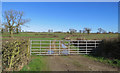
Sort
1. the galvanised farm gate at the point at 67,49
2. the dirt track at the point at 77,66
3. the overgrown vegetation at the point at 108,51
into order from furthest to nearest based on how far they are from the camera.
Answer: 1. the galvanised farm gate at the point at 67,49
2. the overgrown vegetation at the point at 108,51
3. the dirt track at the point at 77,66

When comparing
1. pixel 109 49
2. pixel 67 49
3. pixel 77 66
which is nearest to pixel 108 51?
pixel 109 49

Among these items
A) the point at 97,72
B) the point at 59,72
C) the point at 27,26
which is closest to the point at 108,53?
the point at 97,72

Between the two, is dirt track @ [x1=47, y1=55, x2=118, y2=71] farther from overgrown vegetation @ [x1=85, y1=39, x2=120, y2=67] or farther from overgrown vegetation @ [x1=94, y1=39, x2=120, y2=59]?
overgrown vegetation @ [x1=94, y1=39, x2=120, y2=59]

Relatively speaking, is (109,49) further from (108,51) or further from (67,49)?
(67,49)

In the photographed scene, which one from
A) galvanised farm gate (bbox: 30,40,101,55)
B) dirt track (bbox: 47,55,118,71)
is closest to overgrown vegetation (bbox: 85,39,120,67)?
galvanised farm gate (bbox: 30,40,101,55)

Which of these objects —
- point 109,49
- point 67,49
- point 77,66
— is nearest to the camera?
point 77,66

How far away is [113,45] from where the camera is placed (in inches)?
223

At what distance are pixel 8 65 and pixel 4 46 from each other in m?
0.64

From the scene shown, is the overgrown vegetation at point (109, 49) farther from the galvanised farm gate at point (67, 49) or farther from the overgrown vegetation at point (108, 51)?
the galvanised farm gate at point (67, 49)

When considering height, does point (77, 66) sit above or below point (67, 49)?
below

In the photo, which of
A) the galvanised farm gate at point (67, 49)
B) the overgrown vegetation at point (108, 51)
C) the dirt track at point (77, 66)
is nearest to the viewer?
the dirt track at point (77, 66)

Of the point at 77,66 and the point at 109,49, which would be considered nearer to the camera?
the point at 77,66

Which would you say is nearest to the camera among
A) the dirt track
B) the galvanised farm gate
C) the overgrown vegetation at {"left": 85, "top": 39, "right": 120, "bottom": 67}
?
the dirt track

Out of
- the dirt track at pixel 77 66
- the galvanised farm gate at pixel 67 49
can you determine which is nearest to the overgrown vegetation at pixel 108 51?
the galvanised farm gate at pixel 67 49
